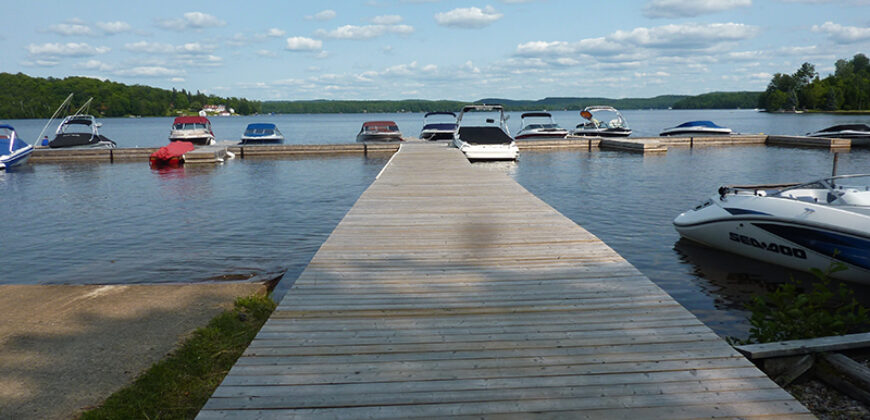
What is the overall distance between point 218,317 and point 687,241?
8.21 meters

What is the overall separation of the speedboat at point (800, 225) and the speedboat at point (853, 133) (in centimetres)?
2621

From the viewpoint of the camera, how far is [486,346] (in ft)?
12.0

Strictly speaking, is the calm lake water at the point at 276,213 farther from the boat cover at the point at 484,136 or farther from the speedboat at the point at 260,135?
the speedboat at the point at 260,135

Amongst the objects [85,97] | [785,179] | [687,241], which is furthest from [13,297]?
[85,97]

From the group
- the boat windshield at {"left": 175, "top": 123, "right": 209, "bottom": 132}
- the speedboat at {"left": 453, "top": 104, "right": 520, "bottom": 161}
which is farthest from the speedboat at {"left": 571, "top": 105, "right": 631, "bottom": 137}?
the boat windshield at {"left": 175, "top": 123, "right": 209, "bottom": 132}

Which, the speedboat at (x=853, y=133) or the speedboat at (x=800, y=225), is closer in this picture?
the speedboat at (x=800, y=225)

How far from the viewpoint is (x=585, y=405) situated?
2.92 m

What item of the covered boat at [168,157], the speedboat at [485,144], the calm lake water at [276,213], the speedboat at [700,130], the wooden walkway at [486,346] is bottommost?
the calm lake water at [276,213]

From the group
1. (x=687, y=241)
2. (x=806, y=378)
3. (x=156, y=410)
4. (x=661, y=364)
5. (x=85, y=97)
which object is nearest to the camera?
(x=661, y=364)

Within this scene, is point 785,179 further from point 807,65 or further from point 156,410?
point 807,65

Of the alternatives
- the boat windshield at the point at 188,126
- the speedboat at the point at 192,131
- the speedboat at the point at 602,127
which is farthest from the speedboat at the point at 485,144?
the boat windshield at the point at 188,126

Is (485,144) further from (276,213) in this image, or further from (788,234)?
(788,234)

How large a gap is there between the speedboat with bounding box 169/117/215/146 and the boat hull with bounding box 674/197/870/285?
92.8 feet

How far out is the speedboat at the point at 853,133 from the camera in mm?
29203
